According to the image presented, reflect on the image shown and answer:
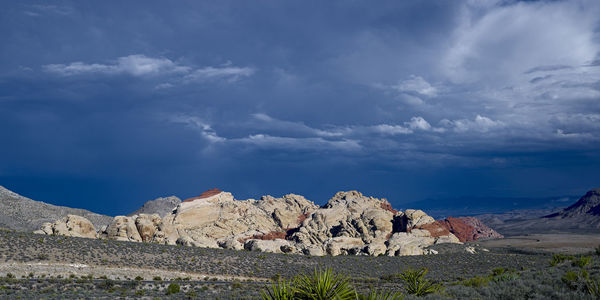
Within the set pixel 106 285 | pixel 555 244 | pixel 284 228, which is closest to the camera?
pixel 106 285

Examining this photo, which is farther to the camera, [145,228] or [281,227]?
[281,227]

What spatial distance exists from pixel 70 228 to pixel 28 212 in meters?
54.2

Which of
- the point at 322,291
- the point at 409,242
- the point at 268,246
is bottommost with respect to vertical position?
the point at 409,242

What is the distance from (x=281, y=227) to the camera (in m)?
109

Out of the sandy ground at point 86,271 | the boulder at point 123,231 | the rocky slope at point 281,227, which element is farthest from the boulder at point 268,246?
the sandy ground at point 86,271

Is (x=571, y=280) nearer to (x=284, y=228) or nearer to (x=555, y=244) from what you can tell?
(x=284, y=228)

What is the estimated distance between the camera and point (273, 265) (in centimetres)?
5812

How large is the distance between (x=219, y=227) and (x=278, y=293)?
8709 cm

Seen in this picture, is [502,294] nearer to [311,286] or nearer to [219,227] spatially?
[311,286]

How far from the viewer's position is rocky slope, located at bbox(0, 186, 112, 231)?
3940 inches

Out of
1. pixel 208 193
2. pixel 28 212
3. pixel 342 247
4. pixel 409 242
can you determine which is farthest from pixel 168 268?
pixel 28 212

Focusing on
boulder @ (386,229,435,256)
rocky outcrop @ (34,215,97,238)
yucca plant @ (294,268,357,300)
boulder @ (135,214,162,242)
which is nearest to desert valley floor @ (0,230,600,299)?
boulder @ (386,229,435,256)

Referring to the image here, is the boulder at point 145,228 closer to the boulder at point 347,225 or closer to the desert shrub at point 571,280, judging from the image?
the boulder at point 347,225

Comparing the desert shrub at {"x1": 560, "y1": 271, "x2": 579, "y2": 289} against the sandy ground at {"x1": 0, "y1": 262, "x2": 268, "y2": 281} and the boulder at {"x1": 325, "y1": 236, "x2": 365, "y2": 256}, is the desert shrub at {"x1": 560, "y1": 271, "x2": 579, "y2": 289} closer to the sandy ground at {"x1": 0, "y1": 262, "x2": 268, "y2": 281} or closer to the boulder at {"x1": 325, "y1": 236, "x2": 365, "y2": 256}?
the sandy ground at {"x1": 0, "y1": 262, "x2": 268, "y2": 281}
